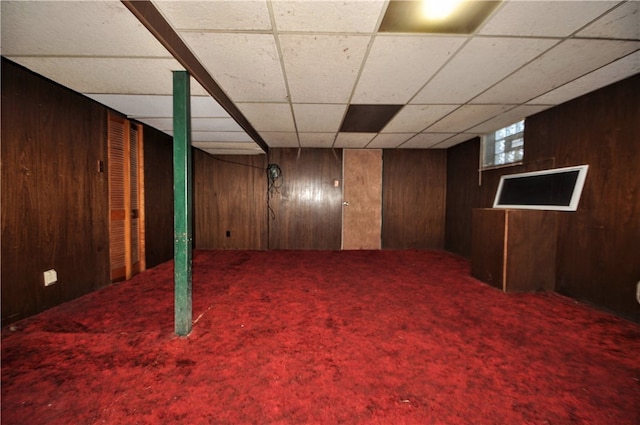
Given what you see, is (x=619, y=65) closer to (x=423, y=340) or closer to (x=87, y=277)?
(x=423, y=340)

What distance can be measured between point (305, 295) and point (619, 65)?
3619 mm

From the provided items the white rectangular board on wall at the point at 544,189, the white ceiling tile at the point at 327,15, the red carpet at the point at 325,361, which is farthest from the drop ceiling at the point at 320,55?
the red carpet at the point at 325,361

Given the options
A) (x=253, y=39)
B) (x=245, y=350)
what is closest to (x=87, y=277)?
(x=245, y=350)

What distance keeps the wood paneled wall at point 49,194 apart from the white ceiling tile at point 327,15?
8.00ft

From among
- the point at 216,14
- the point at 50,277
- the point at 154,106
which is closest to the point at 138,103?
the point at 154,106

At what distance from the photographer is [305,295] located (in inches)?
112

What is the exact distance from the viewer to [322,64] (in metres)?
2.10

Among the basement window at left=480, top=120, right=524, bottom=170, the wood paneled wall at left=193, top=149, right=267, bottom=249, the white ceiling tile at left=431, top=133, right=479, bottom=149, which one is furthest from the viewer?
the wood paneled wall at left=193, top=149, right=267, bottom=249

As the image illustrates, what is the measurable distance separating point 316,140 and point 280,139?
713mm

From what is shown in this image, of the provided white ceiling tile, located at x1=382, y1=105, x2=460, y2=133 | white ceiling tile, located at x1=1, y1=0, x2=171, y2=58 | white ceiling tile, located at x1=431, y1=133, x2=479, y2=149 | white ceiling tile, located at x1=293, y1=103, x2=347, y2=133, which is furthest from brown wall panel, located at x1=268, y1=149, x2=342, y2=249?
white ceiling tile, located at x1=1, y1=0, x2=171, y2=58

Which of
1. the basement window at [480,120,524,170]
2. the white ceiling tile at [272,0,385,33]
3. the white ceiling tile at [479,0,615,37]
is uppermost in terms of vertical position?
the white ceiling tile at [479,0,615,37]

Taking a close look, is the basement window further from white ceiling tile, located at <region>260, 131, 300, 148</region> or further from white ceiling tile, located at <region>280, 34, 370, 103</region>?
white ceiling tile, located at <region>260, 131, 300, 148</region>

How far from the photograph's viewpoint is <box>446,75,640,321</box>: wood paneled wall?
2316 millimetres

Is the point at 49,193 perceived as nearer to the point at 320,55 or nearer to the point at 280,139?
the point at 320,55
